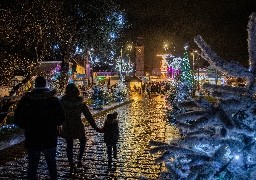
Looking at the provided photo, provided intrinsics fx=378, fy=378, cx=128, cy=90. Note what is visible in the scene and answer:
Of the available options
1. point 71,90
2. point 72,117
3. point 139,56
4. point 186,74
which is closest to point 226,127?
point 71,90

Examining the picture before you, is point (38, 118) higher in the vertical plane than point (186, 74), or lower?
lower

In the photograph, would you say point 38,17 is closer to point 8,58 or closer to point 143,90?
point 8,58

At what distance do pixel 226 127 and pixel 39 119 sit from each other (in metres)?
3.39

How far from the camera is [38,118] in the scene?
556cm

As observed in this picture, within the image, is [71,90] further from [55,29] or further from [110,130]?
[55,29]

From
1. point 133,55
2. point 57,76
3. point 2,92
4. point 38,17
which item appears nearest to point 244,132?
point 38,17

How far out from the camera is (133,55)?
310 feet

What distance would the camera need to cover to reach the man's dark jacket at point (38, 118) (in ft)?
18.2

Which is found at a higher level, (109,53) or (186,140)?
(109,53)

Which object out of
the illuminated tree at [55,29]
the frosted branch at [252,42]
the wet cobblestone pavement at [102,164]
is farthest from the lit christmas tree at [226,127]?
the illuminated tree at [55,29]

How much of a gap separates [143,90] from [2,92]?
35.3m

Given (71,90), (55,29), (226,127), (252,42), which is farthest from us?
(55,29)

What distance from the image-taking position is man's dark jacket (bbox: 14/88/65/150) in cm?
556

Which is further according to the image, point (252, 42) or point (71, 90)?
point (71, 90)
